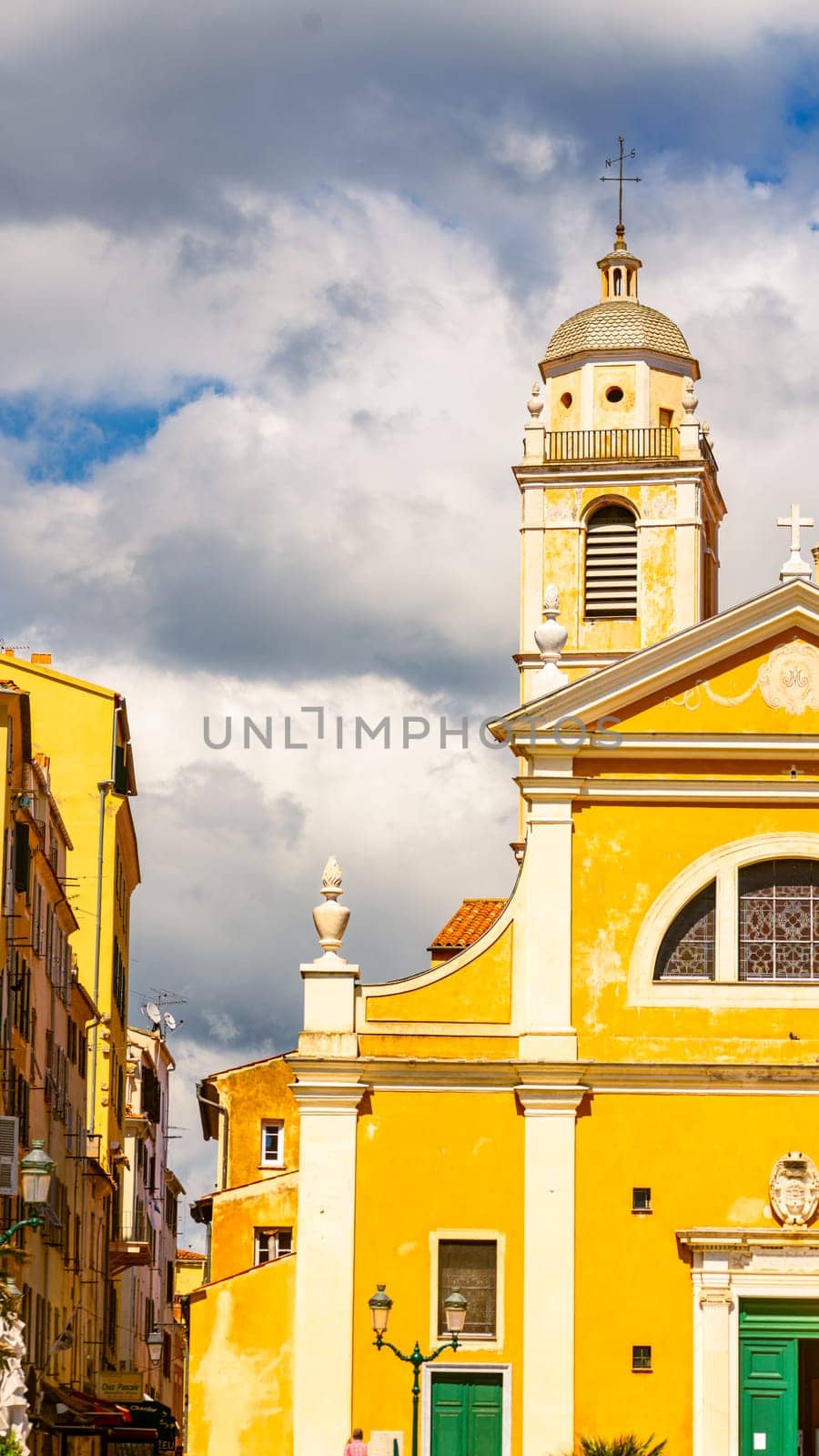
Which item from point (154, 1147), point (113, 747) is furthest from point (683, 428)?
point (154, 1147)

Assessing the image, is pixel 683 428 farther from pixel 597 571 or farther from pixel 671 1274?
pixel 671 1274

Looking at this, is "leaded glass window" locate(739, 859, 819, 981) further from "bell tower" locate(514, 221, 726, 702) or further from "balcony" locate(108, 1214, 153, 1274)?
"balcony" locate(108, 1214, 153, 1274)

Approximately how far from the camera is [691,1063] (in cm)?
3045

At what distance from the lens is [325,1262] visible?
3025cm

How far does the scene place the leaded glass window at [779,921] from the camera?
30875mm

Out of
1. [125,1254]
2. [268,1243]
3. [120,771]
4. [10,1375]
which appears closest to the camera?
[10,1375]

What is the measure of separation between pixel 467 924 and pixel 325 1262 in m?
16.1

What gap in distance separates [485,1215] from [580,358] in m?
19.7

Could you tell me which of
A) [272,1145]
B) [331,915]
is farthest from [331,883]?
[272,1145]

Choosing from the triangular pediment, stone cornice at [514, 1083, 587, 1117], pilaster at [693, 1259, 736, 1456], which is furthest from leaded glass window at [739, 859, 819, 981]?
pilaster at [693, 1259, 736, 1456]

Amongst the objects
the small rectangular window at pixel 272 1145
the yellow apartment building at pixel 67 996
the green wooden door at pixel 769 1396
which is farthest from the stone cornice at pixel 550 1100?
the small rectangular window at pixel 272 1145

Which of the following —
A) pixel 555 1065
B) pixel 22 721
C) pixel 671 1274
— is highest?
pixel 22 721

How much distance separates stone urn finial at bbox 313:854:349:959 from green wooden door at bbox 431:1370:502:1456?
5197mm

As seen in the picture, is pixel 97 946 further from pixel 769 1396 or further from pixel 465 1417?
pixel 769 1396
